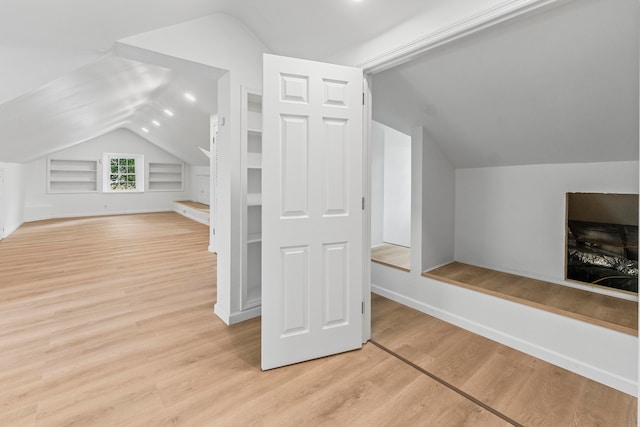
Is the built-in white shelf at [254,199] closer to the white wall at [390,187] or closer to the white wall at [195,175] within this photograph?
the white wall at [390,187]

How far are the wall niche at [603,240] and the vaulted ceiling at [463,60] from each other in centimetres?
33

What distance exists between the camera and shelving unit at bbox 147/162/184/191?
10.4 meters

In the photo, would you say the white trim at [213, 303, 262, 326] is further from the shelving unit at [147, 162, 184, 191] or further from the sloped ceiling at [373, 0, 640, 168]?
the shelving unit at [147, 162, 184, 191]

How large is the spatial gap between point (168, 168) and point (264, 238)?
10060mm

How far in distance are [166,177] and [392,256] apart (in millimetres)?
9508

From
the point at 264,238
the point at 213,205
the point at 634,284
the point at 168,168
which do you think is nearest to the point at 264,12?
the point at 264,238

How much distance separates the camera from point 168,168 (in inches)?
418

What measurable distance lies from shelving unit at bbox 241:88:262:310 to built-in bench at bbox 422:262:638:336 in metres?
1.49

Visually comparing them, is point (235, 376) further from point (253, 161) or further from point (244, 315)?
point (253, 161)

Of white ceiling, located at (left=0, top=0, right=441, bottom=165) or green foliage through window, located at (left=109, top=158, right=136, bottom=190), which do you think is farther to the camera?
green foliage through window, located at (left=109, top=158, right=136, bottom=190)

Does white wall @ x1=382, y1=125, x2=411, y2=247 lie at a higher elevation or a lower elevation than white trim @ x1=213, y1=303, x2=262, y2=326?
higher

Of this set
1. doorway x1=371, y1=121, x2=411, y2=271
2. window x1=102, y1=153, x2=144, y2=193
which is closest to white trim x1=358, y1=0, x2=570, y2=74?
doorway x1=371, y1=121, x2=411, y2=271

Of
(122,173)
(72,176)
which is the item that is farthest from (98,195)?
(122,173)

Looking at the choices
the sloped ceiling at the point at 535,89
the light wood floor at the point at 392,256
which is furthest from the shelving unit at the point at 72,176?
the sloped ceiling at the point at 535,89
